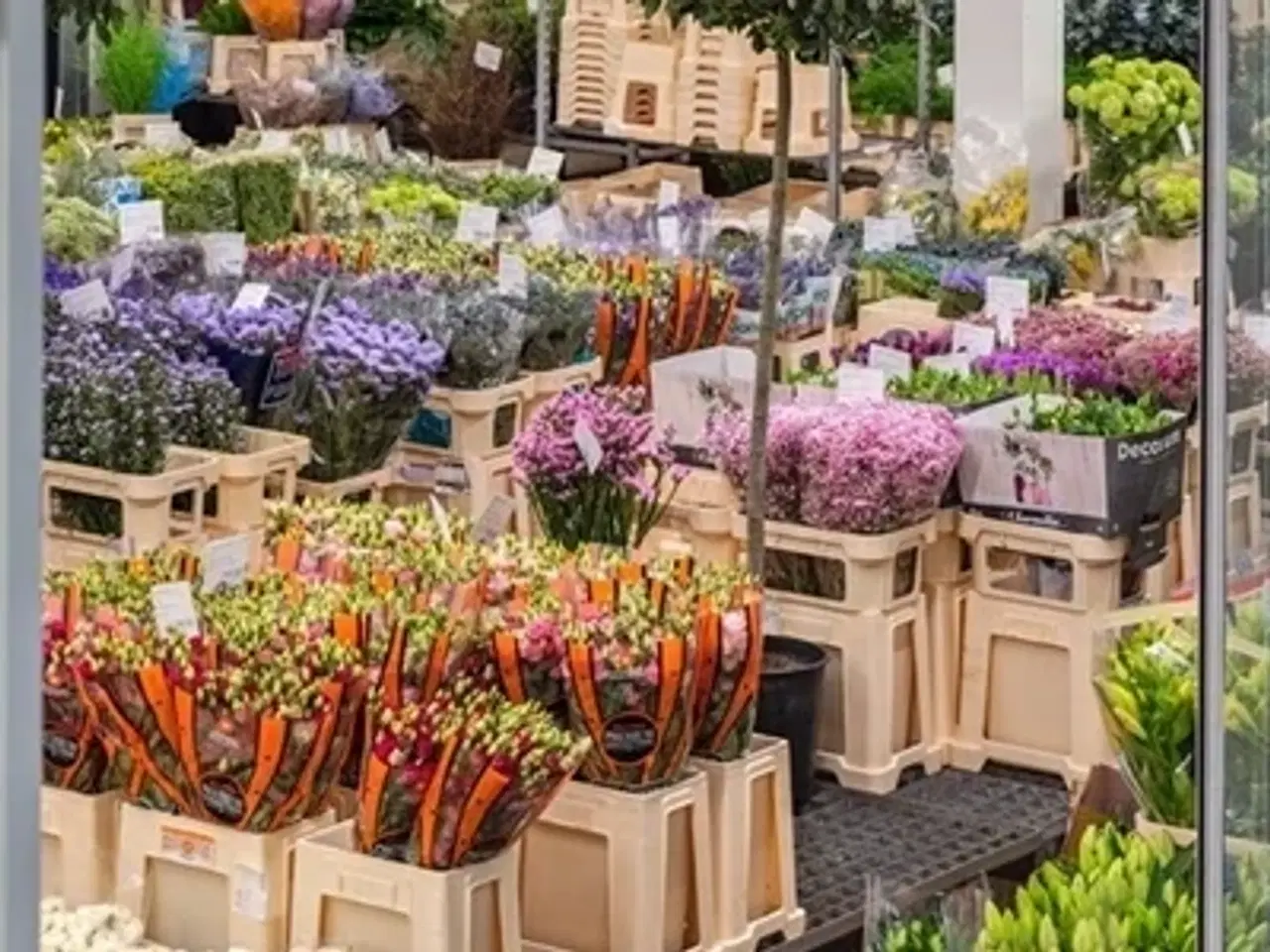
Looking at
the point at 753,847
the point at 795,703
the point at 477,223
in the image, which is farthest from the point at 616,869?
the point at 477,223

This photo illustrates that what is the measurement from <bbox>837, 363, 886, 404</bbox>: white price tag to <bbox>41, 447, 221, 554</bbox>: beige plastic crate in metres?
1.00

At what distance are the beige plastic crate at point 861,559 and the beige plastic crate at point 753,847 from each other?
2.35ft

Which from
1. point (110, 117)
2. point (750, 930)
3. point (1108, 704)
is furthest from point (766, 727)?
point (110, 117)

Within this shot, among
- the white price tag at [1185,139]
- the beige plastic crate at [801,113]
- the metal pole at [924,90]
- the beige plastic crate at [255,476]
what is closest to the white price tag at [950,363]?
the beige plastic crate at [255,476]

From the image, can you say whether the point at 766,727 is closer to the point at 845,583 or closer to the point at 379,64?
the point at 845,583

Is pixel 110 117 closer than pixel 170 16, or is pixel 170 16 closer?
pixel 110 117

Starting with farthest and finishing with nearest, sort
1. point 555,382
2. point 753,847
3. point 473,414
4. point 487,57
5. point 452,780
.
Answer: point 487,57
point 555,382
point 473,414
point 753,847
point 452,780

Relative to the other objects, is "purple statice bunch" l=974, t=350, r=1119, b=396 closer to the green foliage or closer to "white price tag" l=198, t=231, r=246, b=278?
"white price tag" l=198, t=231, r=246, b=278

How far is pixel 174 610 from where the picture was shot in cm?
293

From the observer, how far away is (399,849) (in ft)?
9.21

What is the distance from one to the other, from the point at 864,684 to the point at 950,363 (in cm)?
80

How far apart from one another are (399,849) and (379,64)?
518 centimetres

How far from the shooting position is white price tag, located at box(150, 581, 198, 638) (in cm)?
291

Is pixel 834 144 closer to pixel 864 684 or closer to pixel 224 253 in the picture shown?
pixel 224 253
